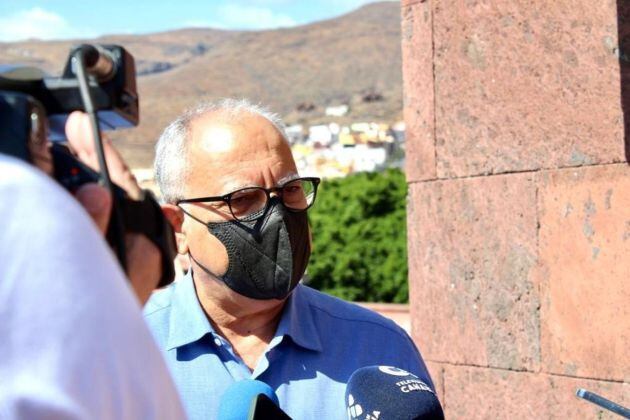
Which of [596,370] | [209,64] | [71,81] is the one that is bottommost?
[596,370]

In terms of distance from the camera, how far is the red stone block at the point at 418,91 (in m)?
4.32

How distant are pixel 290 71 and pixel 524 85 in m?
77.8

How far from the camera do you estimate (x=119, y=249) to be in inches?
43.6

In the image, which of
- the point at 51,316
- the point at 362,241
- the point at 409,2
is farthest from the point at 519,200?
the point at 362,241

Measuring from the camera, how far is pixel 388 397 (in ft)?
7.06

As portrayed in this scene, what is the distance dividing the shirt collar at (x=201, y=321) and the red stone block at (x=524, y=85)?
53.3 inches

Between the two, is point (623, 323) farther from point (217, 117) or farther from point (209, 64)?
point (209, 64)

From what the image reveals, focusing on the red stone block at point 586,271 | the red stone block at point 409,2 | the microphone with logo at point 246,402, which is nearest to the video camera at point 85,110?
the microphone with logo at point 246,402

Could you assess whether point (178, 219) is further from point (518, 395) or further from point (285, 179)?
point (518, 395)

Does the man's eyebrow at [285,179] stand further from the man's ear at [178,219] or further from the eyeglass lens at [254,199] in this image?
the man's ear at [178,219]

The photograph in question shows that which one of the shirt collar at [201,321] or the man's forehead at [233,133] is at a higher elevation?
the man's forehead at [233,133]

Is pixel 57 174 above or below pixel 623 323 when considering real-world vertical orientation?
above

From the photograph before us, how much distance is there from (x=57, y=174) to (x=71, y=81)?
0.15m

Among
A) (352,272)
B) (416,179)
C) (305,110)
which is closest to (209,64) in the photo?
(305,110)
